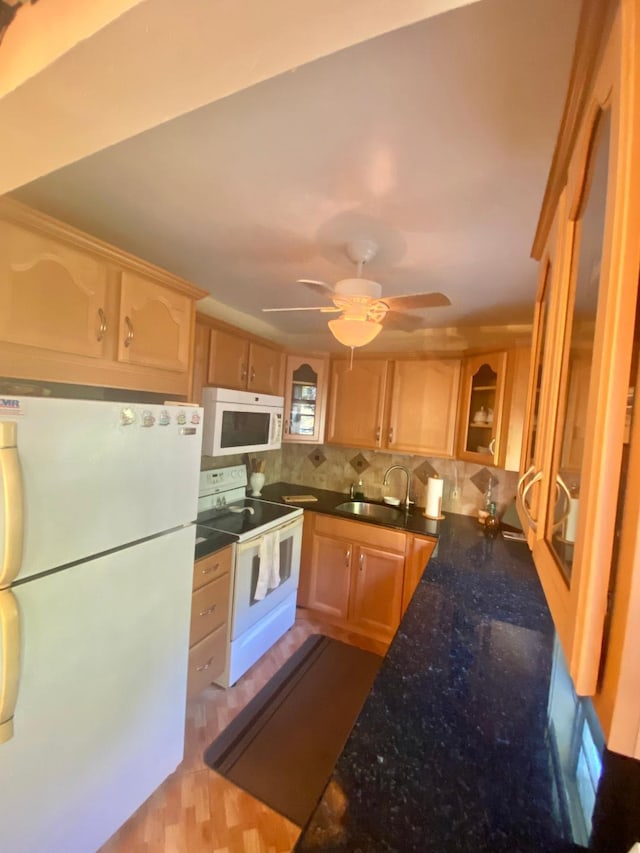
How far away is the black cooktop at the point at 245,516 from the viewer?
2.19 meters

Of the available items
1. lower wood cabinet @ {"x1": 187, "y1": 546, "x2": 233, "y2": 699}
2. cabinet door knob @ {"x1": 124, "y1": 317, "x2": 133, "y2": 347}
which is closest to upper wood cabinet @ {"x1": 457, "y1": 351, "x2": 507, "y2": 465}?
lower wood cabinet @ {"x1": 187, "y1": 546, "x2": 233, "y2": 699}

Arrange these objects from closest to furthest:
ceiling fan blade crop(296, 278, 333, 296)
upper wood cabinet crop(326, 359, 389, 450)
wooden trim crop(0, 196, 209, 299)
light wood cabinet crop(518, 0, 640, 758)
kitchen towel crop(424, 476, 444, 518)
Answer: light wood cabinet crop(518, 0, 640, 758) < wooden trim crop(0, 196, 209, 299) < ceiling fan blade crop(296, 278, 333, 296) < kitchen towel crop(424, 476, 444, 518) < upper wood cabinet crop(326, 359, 389, 450)

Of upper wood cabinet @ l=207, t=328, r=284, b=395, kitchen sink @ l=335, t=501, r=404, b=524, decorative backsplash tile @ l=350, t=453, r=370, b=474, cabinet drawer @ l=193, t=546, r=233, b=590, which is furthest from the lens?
decorative backsplash tile @ l=350, t=453, r=370, b=474

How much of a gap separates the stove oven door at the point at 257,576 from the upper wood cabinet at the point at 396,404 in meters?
0.86

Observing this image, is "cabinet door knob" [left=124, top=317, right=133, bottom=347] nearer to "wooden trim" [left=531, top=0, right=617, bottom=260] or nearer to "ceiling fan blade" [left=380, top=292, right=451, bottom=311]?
"ceiling fan blade" [left=380, top=292, right=451, bottom=311]

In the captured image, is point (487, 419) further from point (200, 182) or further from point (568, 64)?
point (200, 182)

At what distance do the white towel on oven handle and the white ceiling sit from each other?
1585mm

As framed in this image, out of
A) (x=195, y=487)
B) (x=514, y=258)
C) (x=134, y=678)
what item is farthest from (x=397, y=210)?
(x=134, y=678)

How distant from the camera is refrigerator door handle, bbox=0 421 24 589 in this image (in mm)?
909

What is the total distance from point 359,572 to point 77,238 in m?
2.48

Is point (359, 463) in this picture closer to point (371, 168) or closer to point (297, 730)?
point (297, 730)

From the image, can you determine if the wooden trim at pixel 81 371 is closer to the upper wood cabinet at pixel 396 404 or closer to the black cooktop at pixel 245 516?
the black cooktop at pixel 245 516

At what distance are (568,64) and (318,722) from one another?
2662 mm

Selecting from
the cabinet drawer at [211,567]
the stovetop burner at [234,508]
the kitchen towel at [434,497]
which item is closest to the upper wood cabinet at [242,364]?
the stovetop burner at [234,508]
